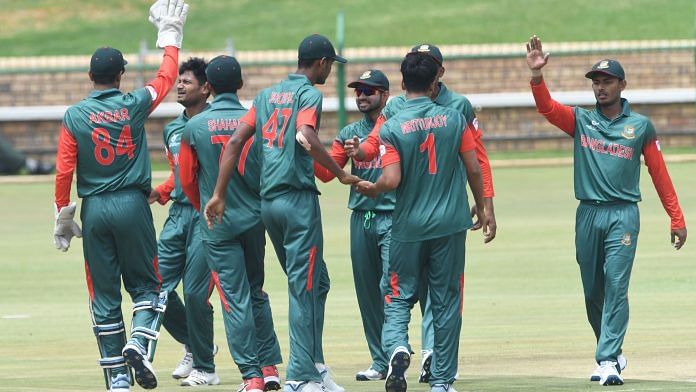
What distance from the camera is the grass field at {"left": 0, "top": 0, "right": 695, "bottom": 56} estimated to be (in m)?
40.1

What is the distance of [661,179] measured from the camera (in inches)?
406

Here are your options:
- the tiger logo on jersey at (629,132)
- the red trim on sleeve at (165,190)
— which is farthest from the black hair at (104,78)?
the tiger logo on jersey at (629,132)

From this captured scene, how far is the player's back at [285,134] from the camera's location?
9.23 metres

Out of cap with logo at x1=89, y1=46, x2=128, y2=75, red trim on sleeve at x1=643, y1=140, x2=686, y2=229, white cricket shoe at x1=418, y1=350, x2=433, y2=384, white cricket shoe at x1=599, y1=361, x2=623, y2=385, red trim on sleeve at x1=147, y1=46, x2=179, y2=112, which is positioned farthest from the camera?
red trim on sleeve at x1=643, y1=140, x2=686, y2=229

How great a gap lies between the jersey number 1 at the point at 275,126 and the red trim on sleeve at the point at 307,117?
0.31 ft

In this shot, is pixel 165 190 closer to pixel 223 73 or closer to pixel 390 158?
pixel 223 73

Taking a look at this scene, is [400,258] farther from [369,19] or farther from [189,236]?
[369,19]

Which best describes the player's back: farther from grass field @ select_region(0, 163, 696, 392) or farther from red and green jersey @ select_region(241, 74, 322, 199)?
grass field @ select_region(0, 163, 696, 392)

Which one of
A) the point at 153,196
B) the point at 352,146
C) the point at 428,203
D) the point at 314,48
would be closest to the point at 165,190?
the point at 153,196

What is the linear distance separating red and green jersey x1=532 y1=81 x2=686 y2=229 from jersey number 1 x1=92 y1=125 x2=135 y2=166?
2.62m

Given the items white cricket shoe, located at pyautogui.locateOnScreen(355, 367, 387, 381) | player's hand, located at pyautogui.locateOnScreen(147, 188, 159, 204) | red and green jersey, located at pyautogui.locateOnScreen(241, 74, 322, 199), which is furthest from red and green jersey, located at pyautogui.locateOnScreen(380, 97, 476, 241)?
player's hand, located at pyautogui.locateOnScreen(147, 188, 159, 204)

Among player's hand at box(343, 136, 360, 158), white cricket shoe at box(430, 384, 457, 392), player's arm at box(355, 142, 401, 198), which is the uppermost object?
player's hand at box(343, 136, 360, 158)

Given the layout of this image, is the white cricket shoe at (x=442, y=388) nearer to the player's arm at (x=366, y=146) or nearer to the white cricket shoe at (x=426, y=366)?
the white cricket shoe at (x=426, y=366)

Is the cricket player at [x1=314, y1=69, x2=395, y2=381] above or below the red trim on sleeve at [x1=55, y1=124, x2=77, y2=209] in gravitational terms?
below
